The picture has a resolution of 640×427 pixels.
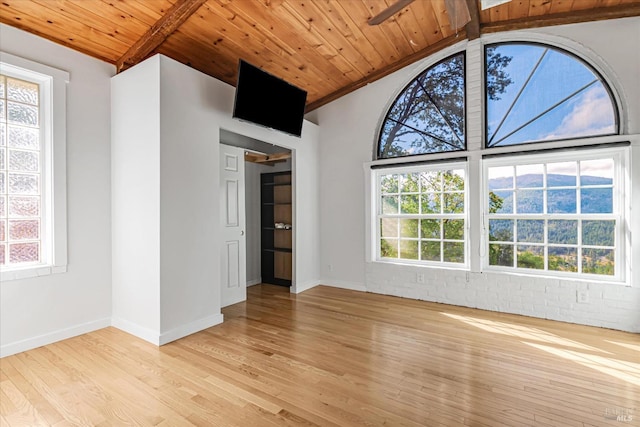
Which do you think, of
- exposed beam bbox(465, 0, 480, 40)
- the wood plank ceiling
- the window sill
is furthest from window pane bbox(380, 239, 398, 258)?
the window sill

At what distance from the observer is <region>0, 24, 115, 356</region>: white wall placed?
2779 mm

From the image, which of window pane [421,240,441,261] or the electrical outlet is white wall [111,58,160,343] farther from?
the electrical outlet

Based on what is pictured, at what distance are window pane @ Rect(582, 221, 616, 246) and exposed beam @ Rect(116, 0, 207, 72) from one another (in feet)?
15.6

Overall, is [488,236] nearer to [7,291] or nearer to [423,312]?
[423,312]

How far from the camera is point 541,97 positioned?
148 inches

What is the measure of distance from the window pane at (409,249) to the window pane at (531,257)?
4.31 ft

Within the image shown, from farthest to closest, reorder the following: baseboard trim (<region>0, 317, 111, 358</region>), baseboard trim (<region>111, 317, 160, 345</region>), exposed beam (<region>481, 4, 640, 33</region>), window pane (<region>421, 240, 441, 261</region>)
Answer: window pane (<region>421, 240, 441, 261</region>) < exposed beam (<region>481, 4, 640, 33</region>) < baseboard trim (<region>111, 317, 160, 345</region>) < baseboard trim (<region>0, 317, 111, 358</region>)

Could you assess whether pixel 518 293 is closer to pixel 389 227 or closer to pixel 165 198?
pixel 389 227

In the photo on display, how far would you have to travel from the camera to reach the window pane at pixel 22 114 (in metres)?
2.84

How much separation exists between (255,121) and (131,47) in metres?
1.48

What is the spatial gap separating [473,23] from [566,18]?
989 millimetres

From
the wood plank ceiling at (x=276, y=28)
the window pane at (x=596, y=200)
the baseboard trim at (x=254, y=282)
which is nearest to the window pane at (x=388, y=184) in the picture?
the wood plank ceiling at (x=276, y=28)

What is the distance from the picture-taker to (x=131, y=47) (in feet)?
10.7

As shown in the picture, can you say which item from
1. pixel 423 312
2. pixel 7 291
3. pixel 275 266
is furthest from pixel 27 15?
pixel 423 312
